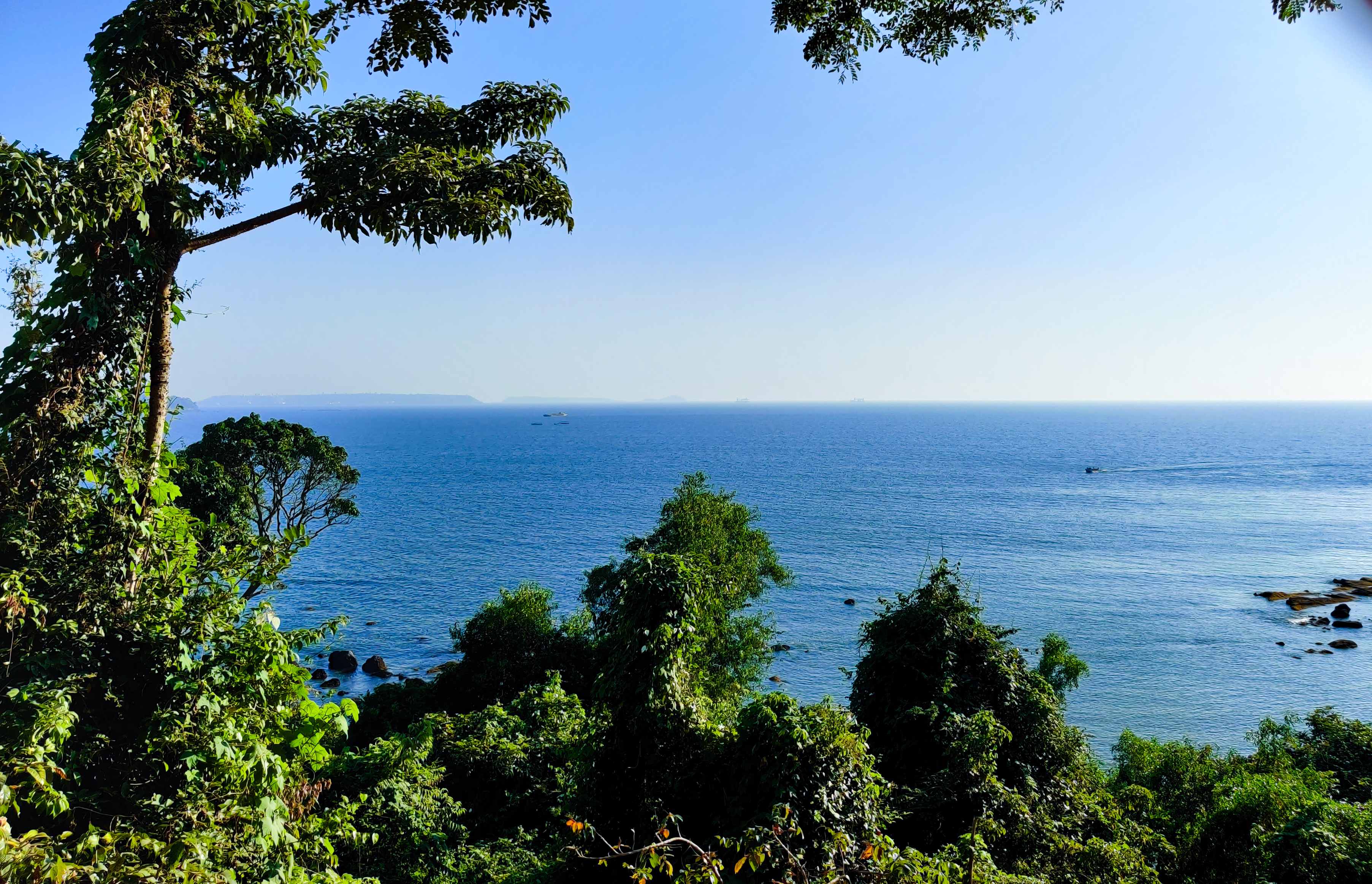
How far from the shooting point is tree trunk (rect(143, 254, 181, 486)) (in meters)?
5.39

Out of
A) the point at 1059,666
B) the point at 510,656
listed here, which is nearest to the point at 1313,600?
the point at 1059,666

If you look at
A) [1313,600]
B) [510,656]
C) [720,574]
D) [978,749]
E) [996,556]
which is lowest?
[1313,600]

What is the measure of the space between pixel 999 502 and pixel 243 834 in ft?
303

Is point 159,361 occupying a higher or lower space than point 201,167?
lower

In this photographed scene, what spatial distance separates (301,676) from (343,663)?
38079mm

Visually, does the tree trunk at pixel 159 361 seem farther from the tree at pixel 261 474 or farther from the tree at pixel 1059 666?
the tree at pixel 1059 666

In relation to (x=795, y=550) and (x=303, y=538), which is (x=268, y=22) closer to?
(x=303, y=538)

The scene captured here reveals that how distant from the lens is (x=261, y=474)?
3256 cm

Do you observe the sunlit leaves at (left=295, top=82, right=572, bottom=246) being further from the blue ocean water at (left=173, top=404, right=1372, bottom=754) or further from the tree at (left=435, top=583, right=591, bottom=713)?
the blue ocean water at (left=173, top=404, right=1372, bottom=754)

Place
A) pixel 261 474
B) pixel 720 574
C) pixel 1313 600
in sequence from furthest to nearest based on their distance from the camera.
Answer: pixel 1313 600, pixel 261 474, pixel 720 574

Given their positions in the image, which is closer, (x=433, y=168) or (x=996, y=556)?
(x=433, y=168)

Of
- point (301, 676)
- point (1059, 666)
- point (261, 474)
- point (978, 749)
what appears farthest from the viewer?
point (1059, 666)

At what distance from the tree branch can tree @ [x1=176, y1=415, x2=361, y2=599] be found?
75.5 ft

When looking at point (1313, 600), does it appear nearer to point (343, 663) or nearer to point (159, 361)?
point (343, 663)
